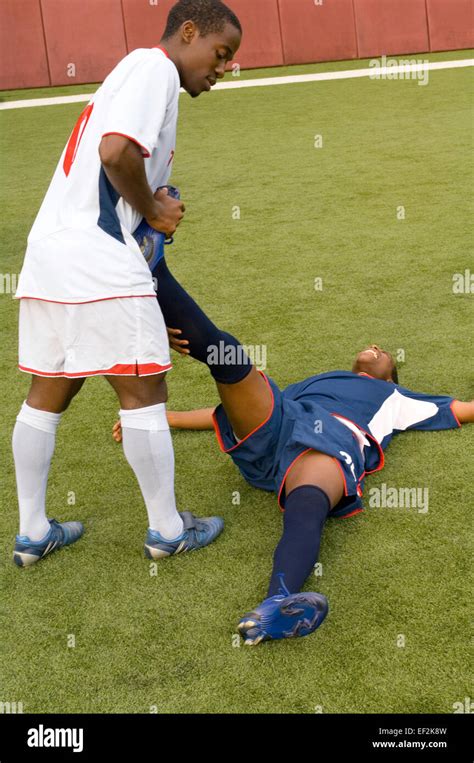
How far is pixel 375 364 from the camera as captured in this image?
3.03m

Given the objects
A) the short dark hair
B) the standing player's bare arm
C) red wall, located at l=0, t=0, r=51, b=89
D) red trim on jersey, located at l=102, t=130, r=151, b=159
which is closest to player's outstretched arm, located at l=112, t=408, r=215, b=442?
the standing player's bare arm

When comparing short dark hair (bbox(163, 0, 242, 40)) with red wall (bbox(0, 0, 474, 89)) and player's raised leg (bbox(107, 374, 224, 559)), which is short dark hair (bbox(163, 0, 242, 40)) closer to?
player's raised leg (bbox(107, 374, 224, 559))

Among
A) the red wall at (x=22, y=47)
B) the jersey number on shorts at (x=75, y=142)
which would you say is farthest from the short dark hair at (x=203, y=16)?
the red wall at (x=22, y=47)

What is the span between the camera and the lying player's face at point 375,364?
3027 millimetres

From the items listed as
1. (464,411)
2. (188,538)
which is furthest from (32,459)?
(464,411)

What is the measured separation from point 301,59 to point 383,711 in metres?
14.2

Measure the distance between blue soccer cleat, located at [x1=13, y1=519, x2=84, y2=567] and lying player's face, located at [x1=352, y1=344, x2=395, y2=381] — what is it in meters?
1.16

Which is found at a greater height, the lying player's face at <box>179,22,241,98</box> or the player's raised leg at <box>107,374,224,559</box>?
the lying player's face at <box>179,22,241,98</box>

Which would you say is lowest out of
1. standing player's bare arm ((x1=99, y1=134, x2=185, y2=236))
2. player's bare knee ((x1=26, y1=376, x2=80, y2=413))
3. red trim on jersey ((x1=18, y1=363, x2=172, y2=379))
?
player's bare knee ((x1=26, y1=376, x2=80, y2=413))

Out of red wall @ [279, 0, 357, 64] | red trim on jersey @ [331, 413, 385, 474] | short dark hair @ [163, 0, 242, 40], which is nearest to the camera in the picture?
short dark hair @ [163, 0, 242, 40]

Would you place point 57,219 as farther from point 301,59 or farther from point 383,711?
point 301,59

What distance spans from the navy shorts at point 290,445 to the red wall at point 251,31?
12.3 metres

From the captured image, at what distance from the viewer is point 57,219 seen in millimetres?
2053

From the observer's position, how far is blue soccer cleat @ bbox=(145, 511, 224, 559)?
90.5 inches
